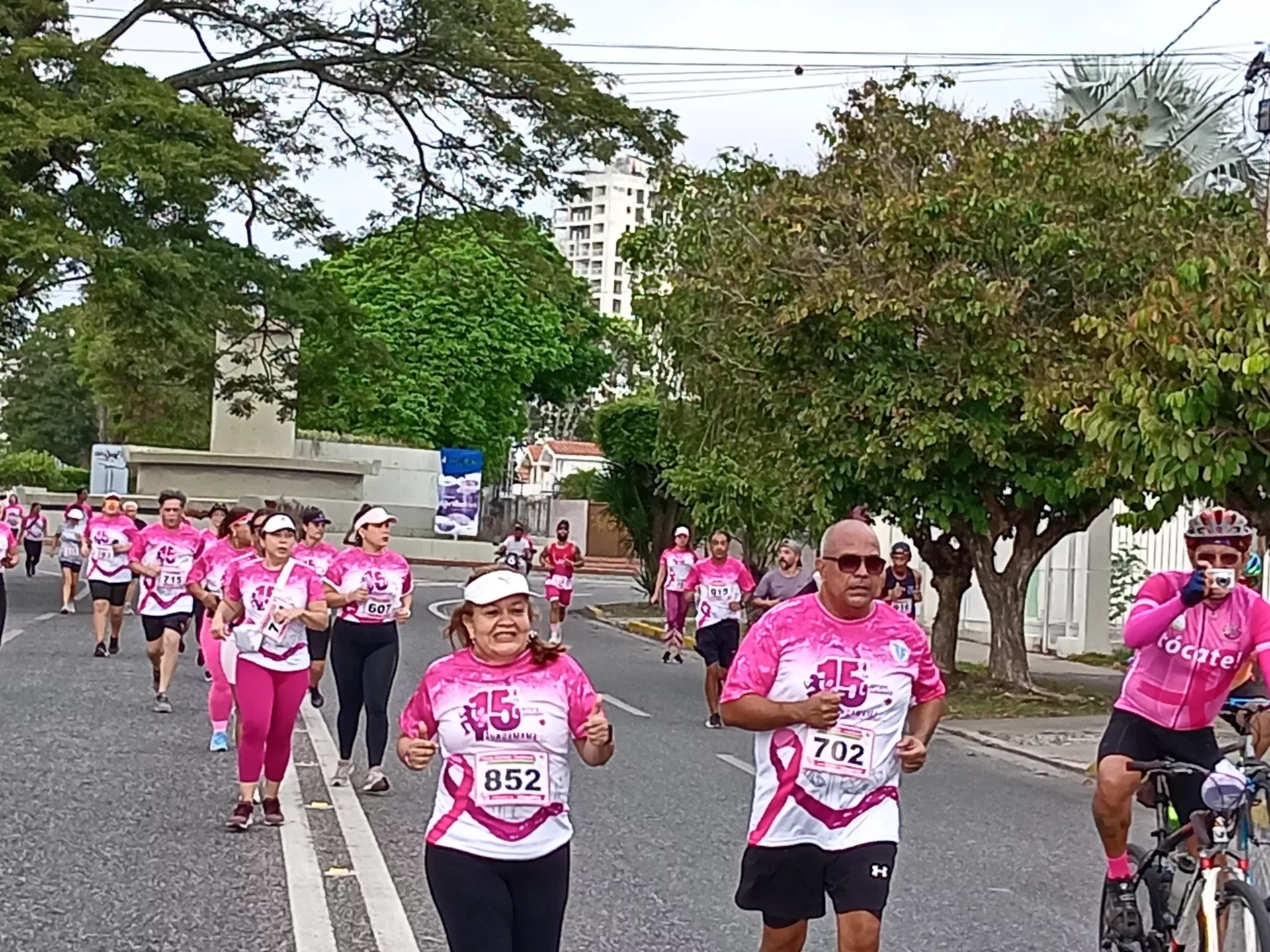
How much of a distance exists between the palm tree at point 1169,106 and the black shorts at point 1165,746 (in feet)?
82.0

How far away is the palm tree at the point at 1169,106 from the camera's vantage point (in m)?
30.5

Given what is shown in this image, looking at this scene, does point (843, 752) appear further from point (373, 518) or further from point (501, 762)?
point (373, 518)

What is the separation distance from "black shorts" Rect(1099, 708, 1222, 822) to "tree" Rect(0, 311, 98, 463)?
265 ft

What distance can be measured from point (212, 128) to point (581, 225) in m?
168

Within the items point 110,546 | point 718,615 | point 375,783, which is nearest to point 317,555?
point 375,783

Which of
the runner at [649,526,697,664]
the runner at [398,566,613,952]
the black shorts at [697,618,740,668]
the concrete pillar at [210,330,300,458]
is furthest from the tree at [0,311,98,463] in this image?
the runner at [398,566,613,952]

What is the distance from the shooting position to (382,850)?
905 centimetres

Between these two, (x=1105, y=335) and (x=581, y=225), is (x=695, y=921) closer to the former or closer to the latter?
(x=1105, y=335)

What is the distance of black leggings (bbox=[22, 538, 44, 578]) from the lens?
3544cm

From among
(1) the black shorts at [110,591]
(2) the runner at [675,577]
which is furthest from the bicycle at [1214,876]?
(2) the runner at [675,577]

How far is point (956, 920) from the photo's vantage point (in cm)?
809

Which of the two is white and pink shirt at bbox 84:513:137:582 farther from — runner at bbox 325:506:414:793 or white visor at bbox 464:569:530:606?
white visor at bbox 464:569:530:606

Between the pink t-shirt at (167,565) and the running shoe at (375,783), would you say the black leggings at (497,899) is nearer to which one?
the running shoe at (375,783)

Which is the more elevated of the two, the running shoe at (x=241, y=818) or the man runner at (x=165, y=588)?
the man runner at (x=165, y=588)
